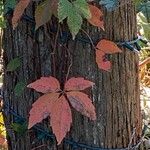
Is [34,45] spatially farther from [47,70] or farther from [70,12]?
[70,12]

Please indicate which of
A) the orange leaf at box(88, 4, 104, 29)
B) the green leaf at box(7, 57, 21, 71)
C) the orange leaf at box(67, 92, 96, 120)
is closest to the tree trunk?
the green leaf at box(7, 57, 21, 71)

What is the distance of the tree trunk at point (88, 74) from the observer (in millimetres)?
1516

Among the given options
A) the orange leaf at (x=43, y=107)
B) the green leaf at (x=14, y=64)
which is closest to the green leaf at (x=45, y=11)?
the orange leaf at (x=43, y=107)

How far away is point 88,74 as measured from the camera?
1.54 m

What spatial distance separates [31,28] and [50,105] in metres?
0.43

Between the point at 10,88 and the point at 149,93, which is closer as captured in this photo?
the point at 10,88

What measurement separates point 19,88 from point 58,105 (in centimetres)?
→ 45

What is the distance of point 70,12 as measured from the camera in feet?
3.71

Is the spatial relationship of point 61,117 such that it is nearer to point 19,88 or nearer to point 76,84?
point 76,84

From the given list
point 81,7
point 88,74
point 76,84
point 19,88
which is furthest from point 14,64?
point 81,7

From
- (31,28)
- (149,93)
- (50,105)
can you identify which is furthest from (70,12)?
(149,93)

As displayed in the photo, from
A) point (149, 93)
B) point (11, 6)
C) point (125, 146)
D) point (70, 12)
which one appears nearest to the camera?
point (70, 12)

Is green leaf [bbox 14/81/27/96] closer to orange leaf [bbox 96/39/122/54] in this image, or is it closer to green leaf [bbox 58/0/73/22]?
orange leaf [bbox 96/39/122/54]

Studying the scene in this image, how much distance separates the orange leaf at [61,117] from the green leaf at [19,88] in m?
0.43
